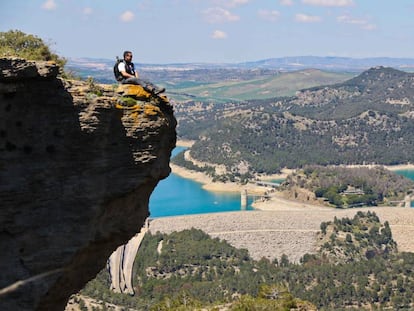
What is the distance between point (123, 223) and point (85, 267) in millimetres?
775

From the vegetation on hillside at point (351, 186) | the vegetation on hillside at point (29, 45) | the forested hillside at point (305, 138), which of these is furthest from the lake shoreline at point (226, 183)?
the vegetation on hillside at point (29, 45)

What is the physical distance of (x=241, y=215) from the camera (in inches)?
2363

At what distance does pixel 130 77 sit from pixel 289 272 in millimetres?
39523

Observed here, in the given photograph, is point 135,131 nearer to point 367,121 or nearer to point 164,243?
point 164,243

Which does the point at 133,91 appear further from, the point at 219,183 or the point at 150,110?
the point at 219,183

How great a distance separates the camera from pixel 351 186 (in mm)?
84188

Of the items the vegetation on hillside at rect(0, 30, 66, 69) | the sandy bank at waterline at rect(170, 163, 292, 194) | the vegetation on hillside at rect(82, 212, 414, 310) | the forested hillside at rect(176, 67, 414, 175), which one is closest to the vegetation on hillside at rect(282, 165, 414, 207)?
the sandy bank at waterline at rect(170, 163, 292, 194)

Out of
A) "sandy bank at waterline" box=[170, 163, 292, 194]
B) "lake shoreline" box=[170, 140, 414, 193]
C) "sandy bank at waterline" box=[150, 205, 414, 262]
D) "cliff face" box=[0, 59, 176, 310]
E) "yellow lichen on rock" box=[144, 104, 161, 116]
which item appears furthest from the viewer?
"lake shoreline" box=[170, 140, 414, 193]

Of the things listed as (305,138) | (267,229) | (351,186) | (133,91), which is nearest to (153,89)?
(133,91)

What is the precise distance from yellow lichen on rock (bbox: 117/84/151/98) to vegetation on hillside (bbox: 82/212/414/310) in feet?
78.6

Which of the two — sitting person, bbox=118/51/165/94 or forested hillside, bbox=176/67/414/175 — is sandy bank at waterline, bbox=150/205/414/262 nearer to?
forested hillside, bbox=176/67/414/175

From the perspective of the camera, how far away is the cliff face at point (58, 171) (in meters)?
7.96

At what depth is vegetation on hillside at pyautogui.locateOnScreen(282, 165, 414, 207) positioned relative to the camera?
7956 cm

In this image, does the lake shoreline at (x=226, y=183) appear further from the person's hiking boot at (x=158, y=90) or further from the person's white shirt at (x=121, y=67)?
the person's white shirt at (x=121, y=67)
